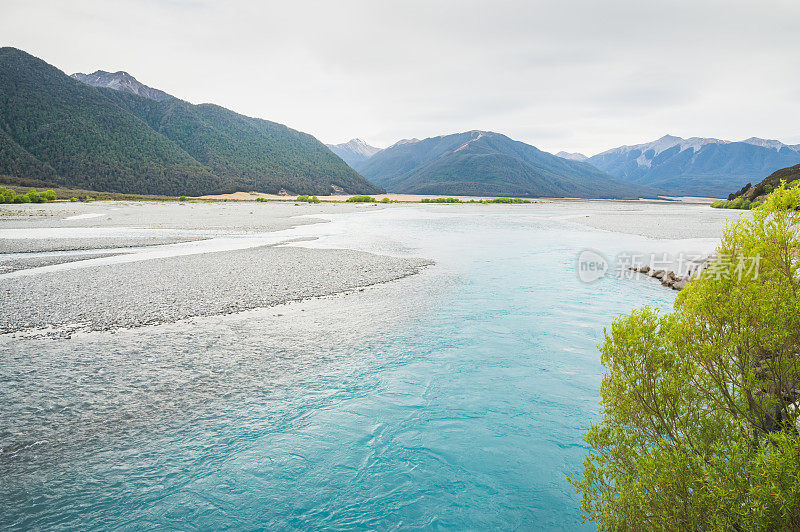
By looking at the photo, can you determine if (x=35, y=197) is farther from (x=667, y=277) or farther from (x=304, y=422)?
(x=667, y=277)

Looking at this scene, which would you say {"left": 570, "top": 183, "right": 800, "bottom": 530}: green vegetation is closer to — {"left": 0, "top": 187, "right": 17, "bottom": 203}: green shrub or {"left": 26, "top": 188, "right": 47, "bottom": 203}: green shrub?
{"left": 0, "top": 187, "right": 17, "bottom": 203}: green shrub

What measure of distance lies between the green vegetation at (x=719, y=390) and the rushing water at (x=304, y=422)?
7.72 feet

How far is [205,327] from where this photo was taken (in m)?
11.8

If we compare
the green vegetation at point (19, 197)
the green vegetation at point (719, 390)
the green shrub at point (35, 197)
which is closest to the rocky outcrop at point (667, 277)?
the green vegetation at point (719, 390)

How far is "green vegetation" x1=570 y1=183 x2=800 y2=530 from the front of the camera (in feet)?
10.4

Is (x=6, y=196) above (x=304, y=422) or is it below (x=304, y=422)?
above

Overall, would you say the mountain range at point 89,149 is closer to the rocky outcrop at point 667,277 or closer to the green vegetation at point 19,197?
the green vegetation at point 19,197

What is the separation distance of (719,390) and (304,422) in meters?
6.25

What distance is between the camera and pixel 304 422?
7.41 metres

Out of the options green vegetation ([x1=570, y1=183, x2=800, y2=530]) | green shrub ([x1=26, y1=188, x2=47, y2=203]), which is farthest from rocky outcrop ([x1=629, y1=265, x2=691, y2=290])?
green shrub ([x1=26, y1=188, x2=47, y2=203])

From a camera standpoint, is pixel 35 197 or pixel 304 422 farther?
pixel 35 197

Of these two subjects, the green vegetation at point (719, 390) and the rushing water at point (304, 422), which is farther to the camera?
the rushing water at point (304, 422)

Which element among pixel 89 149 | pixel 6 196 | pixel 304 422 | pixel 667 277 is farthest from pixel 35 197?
pixel 667 277

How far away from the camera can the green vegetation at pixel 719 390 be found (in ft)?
10.4
